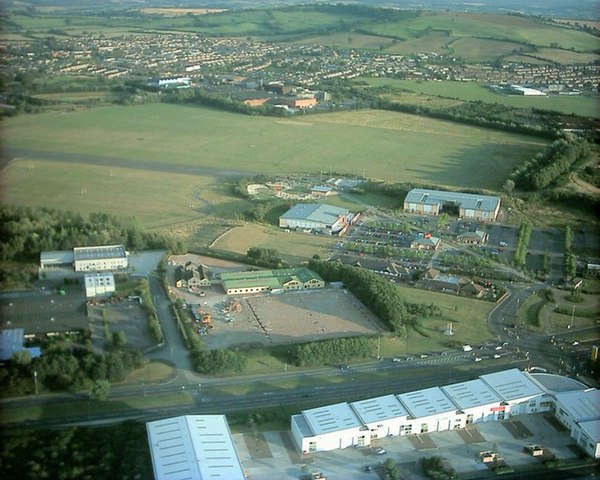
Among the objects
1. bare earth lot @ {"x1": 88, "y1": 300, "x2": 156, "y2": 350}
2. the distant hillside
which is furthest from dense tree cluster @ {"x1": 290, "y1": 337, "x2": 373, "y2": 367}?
the distant hillside

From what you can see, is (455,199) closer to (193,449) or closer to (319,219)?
(319,219)

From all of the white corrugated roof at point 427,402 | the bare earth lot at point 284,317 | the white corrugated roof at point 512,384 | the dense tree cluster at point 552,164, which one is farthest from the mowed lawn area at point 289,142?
the white corrugated roof at point 427,402

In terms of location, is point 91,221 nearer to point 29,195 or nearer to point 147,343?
point 29,195

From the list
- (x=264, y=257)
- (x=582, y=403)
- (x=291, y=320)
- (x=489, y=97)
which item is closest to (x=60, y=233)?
(x=264, y=257)

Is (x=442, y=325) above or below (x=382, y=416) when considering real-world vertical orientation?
below

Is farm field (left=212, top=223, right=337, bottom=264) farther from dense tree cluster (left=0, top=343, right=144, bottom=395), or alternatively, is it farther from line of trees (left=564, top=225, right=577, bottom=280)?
dense tree cluster (left=0, top=343, right=144, bottom=395)

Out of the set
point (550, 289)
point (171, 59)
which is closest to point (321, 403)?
point (550, 289)

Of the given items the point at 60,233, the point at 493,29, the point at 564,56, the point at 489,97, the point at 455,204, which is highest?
the point at 493,29
